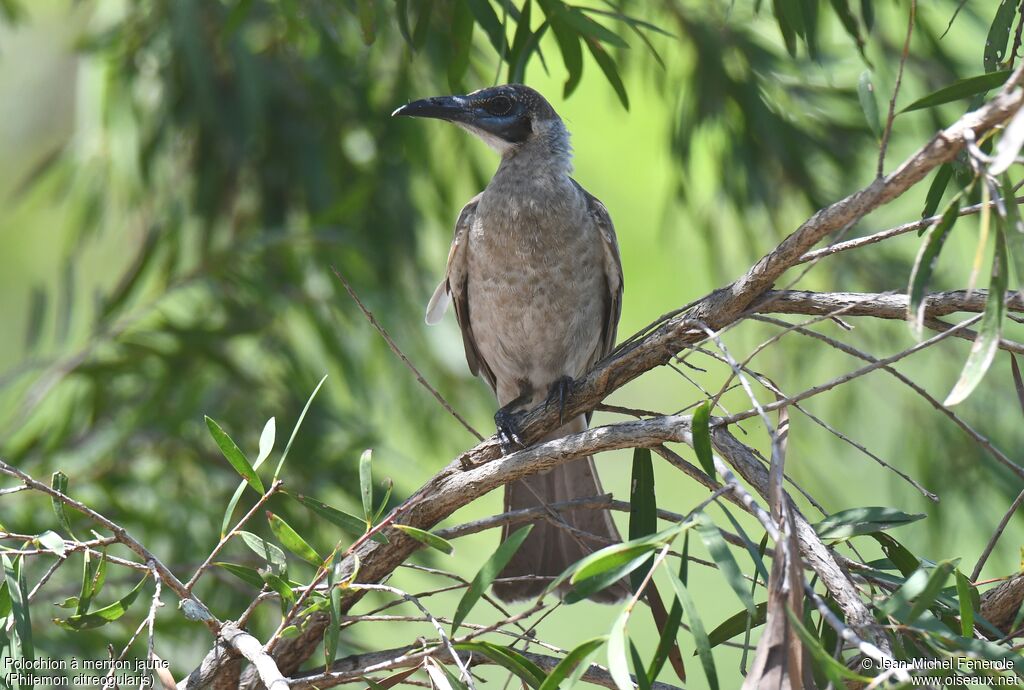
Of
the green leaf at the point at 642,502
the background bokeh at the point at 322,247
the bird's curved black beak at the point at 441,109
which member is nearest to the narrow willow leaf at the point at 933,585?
the green leaf at the point at 642,502

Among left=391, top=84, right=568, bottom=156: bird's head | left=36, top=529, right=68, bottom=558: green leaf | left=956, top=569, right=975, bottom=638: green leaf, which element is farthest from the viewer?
left=391, top=84, right=568, bottom=156: bird's head

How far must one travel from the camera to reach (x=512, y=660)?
66.7 inches

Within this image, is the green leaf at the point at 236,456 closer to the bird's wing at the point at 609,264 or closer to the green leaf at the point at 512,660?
the green leaf at the point at 512,660

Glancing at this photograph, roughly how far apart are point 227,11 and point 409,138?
732mm

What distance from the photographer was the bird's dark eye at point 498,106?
3189 mm

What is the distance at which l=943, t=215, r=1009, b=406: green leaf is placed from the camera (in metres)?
1.22

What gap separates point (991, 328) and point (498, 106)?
2.15 m

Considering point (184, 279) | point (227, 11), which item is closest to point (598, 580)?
point (184, 279)

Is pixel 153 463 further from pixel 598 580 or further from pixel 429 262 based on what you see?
pixel 598 580

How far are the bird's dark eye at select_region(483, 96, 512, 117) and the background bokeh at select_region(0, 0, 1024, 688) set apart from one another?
0.24 meters

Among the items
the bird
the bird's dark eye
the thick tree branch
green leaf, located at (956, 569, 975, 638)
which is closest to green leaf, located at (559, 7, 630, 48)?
the thick tree branch

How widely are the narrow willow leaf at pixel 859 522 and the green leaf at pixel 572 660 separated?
15.5 inches

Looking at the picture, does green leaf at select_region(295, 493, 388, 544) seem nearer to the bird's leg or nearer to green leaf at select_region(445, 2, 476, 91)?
the bird's leg

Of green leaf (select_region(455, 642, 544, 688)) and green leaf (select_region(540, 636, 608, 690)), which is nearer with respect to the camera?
green leaf (select_region(540, 636, 608, 690))
